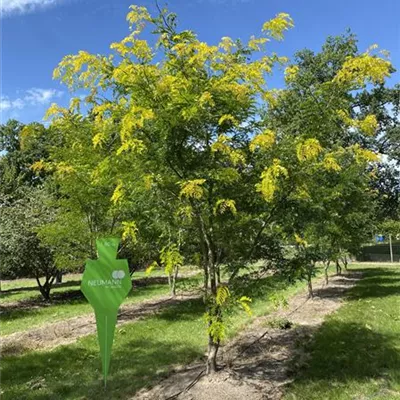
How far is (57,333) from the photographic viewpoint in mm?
9367

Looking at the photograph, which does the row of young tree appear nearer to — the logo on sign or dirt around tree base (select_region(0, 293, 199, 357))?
the logo on sign

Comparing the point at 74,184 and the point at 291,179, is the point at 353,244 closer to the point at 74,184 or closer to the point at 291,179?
the point at 74,184

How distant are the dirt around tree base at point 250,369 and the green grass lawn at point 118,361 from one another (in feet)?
1.33

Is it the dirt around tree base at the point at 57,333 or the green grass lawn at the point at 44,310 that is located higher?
the dirt around tree base at the point at 57,333

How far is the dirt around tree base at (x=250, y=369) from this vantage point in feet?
16.3

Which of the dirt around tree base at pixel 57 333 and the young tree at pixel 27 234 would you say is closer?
the dirt around tree base at pixel 57 333

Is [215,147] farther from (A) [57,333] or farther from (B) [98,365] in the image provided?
(A) [57,333]

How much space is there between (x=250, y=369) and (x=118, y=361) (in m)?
2.30

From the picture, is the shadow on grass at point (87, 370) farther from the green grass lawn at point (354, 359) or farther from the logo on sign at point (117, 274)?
the green grass lawn at point (354, 359)

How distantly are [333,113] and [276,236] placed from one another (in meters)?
1.75

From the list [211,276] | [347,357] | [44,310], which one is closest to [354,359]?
[347,357]

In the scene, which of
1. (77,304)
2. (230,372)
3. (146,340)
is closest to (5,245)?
(77,304)

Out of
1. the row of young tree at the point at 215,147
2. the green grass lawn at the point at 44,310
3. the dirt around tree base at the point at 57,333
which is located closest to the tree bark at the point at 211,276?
the row of young tree at the point at 215,147

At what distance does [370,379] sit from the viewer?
537 centimetres
